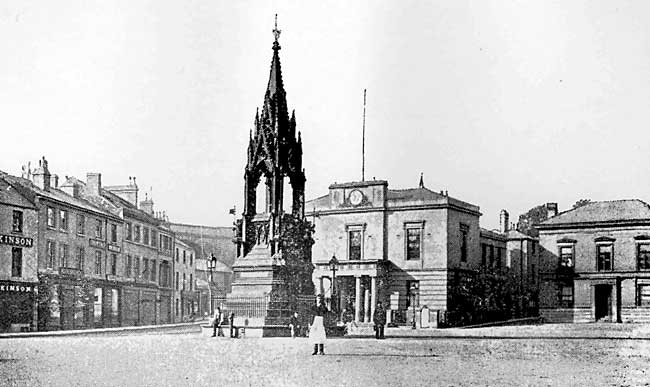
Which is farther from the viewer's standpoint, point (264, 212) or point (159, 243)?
point (159, 243)

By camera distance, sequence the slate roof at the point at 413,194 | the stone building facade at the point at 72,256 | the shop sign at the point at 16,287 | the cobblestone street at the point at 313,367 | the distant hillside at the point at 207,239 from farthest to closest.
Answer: the distant hillside at the point at 207,239
the slate roof at the point at 413,194
the stone building facade at the point at 72,256
the shop sign at the point at 16,287
the cobblestone street at the point at 313,367

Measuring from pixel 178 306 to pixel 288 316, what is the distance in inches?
1631

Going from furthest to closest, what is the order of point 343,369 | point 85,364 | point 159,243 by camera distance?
point 159,243 → point 85,364 → point 343,369

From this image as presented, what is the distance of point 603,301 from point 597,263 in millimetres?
2701

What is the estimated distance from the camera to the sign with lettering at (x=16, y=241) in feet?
149

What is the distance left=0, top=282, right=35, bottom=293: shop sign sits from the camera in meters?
45.0

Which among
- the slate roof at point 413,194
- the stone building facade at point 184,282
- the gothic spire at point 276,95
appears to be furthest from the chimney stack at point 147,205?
the gothic spire at point 276,95

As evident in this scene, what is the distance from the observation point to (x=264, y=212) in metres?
30.6

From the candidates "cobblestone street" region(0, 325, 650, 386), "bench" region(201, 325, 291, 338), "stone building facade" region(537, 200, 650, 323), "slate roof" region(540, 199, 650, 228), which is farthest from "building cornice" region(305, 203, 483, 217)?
"cobblestone street" region(0, 325, 650, 386)

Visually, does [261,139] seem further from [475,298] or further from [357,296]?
[475,298]

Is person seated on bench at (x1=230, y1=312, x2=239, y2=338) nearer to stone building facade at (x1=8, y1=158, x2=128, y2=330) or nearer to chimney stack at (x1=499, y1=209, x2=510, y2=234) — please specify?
stone building facade at (x1=8, y1=158, x2=128, y2=330)

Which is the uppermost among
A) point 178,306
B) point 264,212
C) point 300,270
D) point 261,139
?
point 261,139

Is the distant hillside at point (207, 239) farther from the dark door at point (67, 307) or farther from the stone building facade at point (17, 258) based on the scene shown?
the stone building facade at point (17, 258)

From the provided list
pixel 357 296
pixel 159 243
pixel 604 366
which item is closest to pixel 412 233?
pixel 357 296
